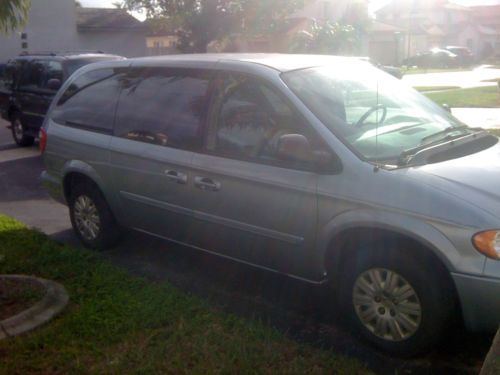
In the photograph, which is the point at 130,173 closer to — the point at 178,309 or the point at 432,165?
the point at 178,309

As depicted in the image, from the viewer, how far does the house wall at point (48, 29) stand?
30.9m

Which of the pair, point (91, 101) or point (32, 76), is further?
point (32, 76)

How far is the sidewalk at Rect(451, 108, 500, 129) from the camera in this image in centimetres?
1526

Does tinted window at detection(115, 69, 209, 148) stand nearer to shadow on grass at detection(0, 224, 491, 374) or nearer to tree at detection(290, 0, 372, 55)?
shadow on grass at detection(0, 224, 491, 374)

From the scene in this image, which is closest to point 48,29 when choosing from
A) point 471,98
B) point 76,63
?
point 471,98

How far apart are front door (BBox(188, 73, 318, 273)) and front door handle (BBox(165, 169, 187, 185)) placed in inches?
5.0

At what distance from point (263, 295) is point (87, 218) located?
2062 mm

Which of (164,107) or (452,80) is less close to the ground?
(164,107)

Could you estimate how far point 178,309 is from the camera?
15.6ft

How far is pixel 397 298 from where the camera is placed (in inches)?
161

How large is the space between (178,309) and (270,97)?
1.63 metres

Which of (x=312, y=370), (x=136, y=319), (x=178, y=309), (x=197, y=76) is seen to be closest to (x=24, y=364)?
(x=136, y=319)

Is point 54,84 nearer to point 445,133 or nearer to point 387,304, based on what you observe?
point 445,133

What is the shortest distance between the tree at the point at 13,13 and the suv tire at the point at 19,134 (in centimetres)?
784
